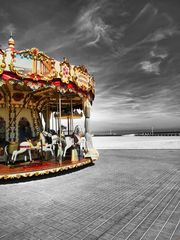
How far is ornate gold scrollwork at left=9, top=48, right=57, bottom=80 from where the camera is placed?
754 cm

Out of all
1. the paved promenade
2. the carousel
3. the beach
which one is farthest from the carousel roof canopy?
the beach

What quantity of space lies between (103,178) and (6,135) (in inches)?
238

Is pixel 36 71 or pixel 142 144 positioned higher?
pixel 36 71

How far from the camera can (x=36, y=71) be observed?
7969mm

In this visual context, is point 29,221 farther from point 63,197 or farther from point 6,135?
point 6,135

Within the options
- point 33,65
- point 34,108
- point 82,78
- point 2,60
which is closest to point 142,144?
point 34,108

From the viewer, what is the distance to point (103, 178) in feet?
24.7

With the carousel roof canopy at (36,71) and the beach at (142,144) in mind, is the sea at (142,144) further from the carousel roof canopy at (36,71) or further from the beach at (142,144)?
the carousel roof canopy at (36,71)

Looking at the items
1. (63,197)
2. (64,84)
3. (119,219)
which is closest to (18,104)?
(64,84)

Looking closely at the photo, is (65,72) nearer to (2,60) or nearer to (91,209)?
(2,60)

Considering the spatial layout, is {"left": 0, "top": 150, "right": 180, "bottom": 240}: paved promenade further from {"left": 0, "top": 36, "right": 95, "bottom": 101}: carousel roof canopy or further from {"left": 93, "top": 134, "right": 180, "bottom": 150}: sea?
{"left": 93, "top": 134, "right": 180, "bottom": 150}: sea

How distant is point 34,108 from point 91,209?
28.8ft

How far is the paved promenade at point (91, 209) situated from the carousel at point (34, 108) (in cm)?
197

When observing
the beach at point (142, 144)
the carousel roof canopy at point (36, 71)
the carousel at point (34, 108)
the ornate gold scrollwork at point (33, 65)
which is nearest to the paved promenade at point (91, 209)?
the carousel at point (34, 108)
